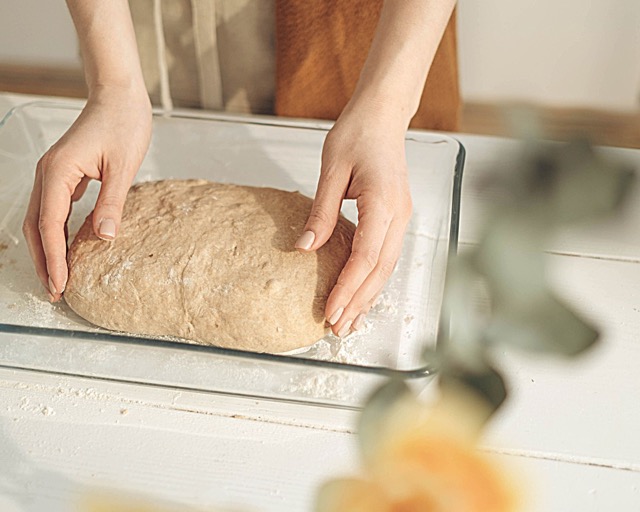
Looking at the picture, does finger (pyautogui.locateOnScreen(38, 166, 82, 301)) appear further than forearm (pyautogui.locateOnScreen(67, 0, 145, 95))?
No

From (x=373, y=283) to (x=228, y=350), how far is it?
0.18 meters

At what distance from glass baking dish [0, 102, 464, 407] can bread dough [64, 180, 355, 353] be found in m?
0.04

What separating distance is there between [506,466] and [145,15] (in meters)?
0.78

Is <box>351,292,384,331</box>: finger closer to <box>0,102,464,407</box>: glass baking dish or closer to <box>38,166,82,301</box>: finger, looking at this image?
<box>0,102,464,407</box>: glass baking dish

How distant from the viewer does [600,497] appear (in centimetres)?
64

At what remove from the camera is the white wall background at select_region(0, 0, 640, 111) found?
171cm

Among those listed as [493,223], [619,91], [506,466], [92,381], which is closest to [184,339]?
[92,381]

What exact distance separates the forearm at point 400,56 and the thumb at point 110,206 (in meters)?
0.27

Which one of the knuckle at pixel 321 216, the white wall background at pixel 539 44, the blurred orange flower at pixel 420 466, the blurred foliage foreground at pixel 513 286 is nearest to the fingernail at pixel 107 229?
the knuckle at pixel 321 216

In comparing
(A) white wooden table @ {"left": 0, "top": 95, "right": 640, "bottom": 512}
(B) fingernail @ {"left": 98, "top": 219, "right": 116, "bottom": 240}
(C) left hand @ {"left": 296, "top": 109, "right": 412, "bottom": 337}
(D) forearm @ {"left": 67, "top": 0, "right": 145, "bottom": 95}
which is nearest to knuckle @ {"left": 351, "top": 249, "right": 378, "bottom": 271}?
(C) left hand @ {"left": 296, "top": 109, "right": 412, "bottom": 337}

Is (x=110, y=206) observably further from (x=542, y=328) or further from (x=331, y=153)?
(x=542, y=328)

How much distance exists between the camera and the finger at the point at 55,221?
0.74 meters

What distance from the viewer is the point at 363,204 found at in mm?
718

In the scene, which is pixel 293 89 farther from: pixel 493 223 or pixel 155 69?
pixel 493 223
